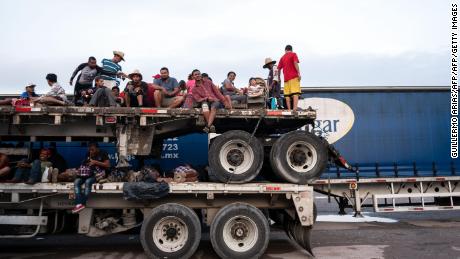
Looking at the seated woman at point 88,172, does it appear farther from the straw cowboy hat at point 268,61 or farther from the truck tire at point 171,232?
the straw cowboy hat at point 268,61

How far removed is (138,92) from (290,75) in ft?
9.85

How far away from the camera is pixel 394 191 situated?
10070 millimetres

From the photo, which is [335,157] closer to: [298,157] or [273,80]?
[298,157]

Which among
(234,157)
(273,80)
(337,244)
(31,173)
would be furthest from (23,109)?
(337,244)

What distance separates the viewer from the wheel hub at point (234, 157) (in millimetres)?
6469

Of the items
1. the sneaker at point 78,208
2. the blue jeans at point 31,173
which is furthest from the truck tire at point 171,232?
the blue jeans at point 31,173

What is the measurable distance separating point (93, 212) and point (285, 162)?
355 cm

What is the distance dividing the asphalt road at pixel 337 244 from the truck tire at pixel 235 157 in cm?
178

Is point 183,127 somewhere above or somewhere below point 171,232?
above

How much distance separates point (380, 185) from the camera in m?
10.1

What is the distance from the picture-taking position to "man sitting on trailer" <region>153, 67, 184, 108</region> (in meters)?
6.75

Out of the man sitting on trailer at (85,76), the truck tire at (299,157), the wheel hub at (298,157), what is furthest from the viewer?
the man sitting on trailer at (85,76)

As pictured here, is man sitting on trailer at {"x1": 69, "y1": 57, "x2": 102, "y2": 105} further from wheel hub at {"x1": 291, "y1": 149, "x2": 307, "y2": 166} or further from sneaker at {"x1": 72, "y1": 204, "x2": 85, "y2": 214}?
wheel hub at {"x1": 291, "y1": 149, "x2": 307, "y2": 166}

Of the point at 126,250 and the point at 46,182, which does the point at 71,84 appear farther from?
the point at 126,250
